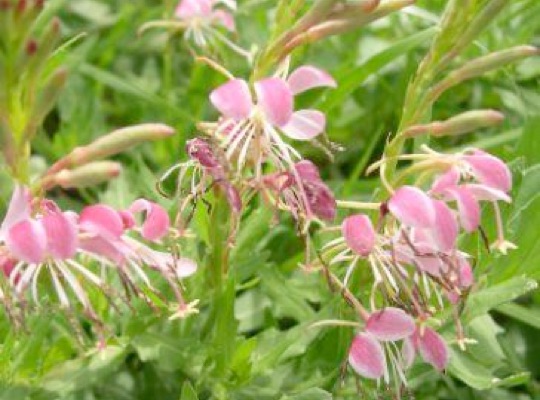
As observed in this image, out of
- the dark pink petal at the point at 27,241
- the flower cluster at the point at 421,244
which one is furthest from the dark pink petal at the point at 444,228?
the dark pink petal at the point at 27,241

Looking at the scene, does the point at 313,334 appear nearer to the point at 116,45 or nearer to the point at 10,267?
the point at 10,267

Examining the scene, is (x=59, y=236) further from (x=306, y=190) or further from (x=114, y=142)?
(x=306, y=190)

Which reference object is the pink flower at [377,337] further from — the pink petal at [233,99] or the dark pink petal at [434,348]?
the pink petal at [233,99]

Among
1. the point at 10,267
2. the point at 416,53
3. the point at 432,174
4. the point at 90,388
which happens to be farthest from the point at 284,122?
the point at 416,53

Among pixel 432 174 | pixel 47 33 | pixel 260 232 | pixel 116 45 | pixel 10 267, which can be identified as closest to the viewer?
pixel 47 33

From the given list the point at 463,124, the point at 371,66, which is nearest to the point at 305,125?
the point at 463,124

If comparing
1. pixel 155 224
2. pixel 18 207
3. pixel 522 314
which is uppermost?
pixel 18 207

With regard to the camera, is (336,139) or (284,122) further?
(336,139)
